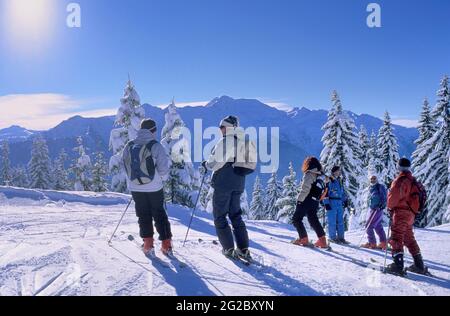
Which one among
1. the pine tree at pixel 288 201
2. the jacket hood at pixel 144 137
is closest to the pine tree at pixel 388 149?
the pine tree at pixel 288 201

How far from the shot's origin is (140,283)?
187 inches

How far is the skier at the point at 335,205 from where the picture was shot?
9.74 meters

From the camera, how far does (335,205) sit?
9.75 metres

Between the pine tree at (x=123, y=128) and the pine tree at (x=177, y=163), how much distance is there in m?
2.51

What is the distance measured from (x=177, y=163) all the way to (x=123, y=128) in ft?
17.1

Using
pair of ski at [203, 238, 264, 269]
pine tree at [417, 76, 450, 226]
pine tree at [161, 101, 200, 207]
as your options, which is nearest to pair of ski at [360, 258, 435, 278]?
pair of ski at [203, 238, 264, 269]

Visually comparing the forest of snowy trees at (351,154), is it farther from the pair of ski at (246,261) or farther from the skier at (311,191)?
the pair of ski at (246,261)

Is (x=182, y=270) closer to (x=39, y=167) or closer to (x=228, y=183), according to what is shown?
(x=228, y=183)

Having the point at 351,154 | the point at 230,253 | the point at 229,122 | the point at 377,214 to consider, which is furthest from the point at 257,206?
the point at 229,122

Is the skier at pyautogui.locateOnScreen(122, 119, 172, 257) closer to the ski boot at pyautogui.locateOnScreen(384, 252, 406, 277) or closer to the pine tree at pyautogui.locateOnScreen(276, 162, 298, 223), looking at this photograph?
the ski boot at pyautogui.locateOnScreen(384, 252, 406, 277)

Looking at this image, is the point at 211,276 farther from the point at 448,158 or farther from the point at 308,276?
the point at 448,158

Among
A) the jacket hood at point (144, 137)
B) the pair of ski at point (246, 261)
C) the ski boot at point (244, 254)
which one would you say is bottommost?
the pair of ski at point (246, 261)

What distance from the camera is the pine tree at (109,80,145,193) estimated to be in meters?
28.4
